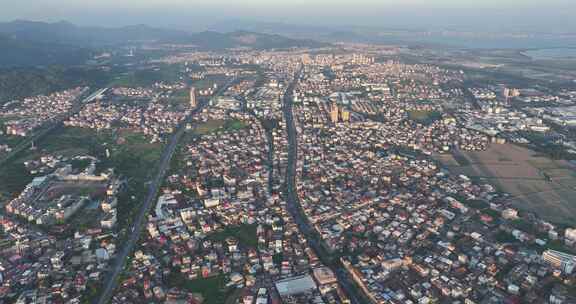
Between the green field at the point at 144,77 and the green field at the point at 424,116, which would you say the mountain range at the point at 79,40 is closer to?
the green field at the point at 144,77

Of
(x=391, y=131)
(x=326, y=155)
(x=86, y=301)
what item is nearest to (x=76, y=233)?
(x=86, y=301)

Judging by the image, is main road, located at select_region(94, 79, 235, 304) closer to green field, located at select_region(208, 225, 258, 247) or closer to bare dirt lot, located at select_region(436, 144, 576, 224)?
green field, located at select_region(208, 225, 258, 247)

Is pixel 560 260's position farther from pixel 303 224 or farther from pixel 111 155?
pixel 111 155

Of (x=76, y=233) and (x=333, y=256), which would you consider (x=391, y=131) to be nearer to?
(x=333, y=256)

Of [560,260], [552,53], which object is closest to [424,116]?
[560,260]

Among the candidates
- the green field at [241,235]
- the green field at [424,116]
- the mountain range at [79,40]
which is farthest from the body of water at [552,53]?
the green field at [241,235]

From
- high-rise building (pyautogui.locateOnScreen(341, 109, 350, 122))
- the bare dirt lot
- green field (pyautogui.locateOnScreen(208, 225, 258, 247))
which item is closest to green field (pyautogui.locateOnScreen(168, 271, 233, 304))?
green field (pyautogui.locateOnScreen(208, 225, 258, 247))
